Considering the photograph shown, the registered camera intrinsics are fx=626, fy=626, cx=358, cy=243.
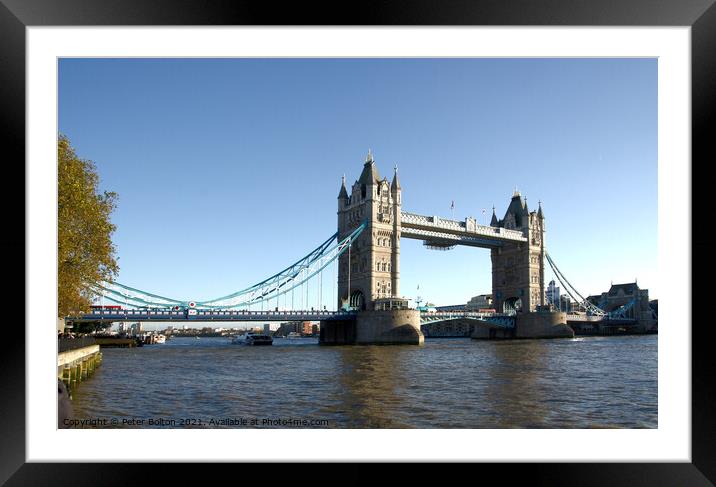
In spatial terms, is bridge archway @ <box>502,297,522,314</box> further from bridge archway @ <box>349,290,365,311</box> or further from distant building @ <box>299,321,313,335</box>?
distant building @ <box>299,321,313,335</box>

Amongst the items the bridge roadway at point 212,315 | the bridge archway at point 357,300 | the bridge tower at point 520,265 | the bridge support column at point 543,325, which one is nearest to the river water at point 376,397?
the bridge roadway at point 212,315

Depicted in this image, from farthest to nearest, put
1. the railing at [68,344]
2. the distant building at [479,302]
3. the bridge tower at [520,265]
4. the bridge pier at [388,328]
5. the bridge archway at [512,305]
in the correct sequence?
the distant building at [479,302] < the bridge archway at [512,305] < the bridge tower at [520,265] < the bridge pier at [388,328] < the railing at [68,344]

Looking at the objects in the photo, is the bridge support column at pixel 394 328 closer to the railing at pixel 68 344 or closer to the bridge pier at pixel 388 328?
the bridge pier at pixel 388 328

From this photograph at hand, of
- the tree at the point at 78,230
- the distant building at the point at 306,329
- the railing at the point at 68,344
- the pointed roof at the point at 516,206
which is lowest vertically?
the distant building at the point at 306,329

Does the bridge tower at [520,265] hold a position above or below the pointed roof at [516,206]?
below

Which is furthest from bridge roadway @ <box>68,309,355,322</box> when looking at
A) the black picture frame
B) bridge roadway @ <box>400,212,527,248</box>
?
the black picture frame
